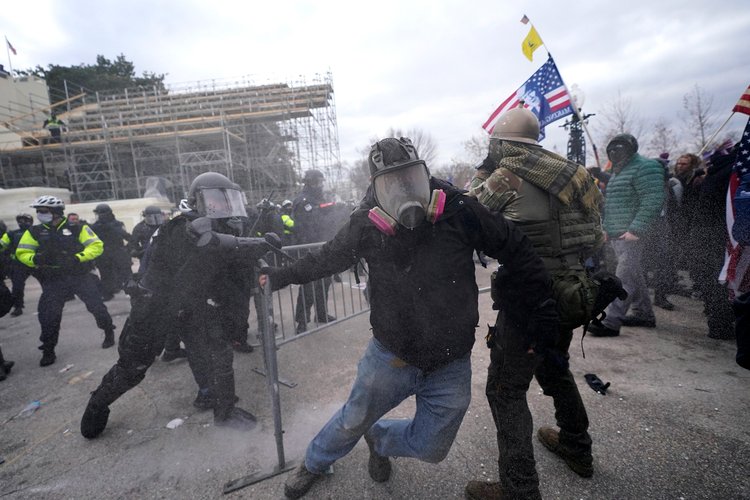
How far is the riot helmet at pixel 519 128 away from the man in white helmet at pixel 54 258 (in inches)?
208

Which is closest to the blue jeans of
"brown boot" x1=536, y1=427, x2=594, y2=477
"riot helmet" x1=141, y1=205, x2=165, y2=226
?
"brown boot" x1=536, y1=427, x2=594, y2=477

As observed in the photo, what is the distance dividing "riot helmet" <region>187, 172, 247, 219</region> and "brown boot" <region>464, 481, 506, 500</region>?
258cm

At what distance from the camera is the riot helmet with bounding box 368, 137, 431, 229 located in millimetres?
1534

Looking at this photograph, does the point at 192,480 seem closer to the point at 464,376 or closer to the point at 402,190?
the point at 464,376

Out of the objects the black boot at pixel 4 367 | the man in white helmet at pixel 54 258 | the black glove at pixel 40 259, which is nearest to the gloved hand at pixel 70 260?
the man in white helmet at pixel 54 258

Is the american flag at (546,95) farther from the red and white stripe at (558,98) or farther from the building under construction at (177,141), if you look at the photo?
the building under construction at (177,141)

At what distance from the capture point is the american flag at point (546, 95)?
496 cm

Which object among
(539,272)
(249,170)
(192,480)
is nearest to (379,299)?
(539,272)

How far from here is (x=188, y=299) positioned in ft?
8.88

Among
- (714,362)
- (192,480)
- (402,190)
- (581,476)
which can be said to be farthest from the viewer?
(714,362)

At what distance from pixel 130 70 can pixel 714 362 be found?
46.6 m

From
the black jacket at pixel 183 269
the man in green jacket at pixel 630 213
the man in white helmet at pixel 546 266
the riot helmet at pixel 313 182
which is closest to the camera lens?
the man in white helmet at pixel 546 266

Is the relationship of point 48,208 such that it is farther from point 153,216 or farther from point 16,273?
point 16,273

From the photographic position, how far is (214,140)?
22312 mm
